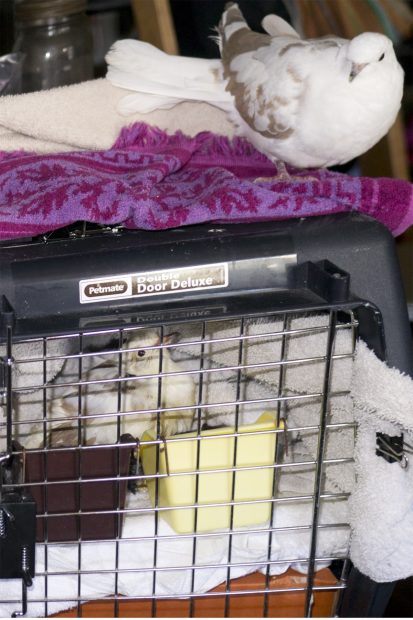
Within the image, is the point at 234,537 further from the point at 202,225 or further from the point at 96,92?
the point at 96,92

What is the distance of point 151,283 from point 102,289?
0.04 meters

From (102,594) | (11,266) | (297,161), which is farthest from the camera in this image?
(297,161)

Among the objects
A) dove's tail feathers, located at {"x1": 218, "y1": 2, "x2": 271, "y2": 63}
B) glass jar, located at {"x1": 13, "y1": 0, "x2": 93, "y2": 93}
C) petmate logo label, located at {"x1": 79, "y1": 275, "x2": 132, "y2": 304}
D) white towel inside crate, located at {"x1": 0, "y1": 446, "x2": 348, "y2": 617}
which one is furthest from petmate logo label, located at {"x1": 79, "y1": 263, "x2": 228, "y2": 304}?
glass jar, located at {"x1": 13, "y1": 0, "x2": 93, "y2": 93}

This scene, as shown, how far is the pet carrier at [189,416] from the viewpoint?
0.76m

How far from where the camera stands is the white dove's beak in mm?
937

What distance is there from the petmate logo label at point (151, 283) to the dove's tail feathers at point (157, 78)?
0.34m

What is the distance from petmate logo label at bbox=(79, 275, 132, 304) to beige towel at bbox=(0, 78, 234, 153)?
294 millimetres

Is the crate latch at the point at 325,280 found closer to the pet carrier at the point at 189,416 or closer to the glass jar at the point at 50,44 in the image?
the pet carrier at the point at 189,416

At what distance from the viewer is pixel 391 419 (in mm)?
776

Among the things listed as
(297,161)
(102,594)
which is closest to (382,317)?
(297,161)

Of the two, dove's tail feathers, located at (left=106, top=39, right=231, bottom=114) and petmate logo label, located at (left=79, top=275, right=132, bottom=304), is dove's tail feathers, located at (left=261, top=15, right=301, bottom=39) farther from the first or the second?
petmate logo label, located at (left=79, top=275, right=132, bottom=304)

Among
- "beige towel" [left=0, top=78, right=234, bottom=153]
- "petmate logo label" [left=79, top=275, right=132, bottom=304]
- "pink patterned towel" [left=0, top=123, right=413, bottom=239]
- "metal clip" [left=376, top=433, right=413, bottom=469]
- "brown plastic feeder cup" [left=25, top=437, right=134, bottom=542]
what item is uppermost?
"beige towel" [left=0, top=78, right=234, bottom=153]

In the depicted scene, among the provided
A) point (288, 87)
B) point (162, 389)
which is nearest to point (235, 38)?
point (288, 87)

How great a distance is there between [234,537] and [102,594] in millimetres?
141
